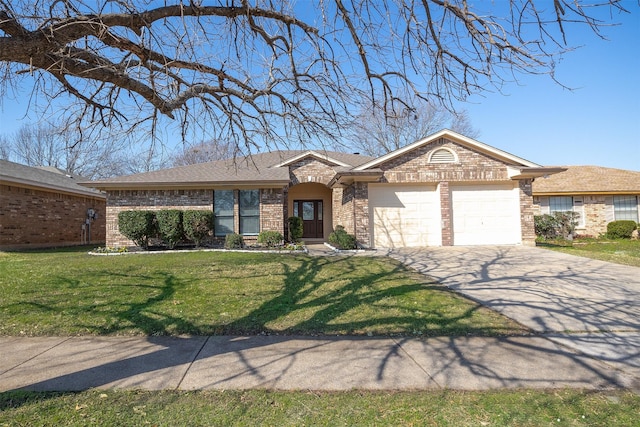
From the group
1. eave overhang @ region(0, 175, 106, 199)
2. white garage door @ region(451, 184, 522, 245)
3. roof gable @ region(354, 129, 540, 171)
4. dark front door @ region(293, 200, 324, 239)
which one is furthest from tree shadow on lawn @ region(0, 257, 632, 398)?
dark front door @ region(293, 200, 324, 239)

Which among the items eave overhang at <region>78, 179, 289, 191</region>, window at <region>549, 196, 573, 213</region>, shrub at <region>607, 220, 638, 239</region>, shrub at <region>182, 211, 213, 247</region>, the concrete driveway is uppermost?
eave overhang at <region>78, 179, 289, 191</region>

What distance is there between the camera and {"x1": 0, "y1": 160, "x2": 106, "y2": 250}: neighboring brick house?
13.8 metres

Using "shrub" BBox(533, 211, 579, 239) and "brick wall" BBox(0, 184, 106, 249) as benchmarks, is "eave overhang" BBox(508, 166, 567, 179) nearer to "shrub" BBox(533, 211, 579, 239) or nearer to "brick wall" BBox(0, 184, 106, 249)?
"shrub" BBox(533, 211, 579, 239)

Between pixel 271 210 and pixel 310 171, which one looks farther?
pixel 310 171

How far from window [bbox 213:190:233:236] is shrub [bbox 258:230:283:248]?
158 centimetres

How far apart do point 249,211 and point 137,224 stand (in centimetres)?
422

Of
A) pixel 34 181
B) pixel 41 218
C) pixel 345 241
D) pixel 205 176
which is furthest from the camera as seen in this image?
pixel 41 218

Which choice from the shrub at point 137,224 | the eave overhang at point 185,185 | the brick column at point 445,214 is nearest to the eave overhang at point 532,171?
the brick column at point 445,214

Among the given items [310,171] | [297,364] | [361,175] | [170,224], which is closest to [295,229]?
[310,171]

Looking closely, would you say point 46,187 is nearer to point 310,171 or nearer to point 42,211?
point 42,211

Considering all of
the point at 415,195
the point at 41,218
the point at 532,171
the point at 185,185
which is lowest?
the point at 41,218

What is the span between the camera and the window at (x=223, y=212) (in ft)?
47.6

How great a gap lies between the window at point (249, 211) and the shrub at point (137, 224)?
3410mm

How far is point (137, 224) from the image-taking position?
1293cm
